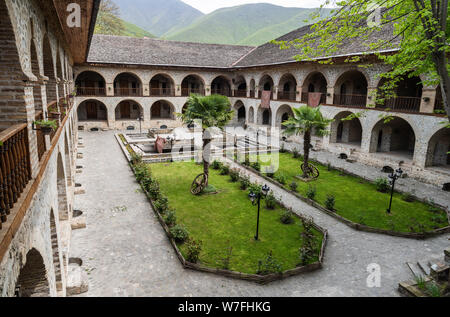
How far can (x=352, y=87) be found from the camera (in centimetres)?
2414

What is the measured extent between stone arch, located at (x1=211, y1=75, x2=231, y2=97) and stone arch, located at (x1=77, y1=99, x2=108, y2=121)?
1315 cm

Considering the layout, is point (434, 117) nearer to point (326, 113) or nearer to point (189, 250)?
point (326, 113)

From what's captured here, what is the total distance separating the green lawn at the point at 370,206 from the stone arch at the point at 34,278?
10.2 m

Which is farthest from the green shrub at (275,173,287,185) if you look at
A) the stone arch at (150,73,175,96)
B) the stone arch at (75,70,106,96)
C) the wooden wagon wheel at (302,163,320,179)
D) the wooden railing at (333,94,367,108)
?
the stone arch at (75,70,106,96)

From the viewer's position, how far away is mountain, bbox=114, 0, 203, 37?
6870 inches

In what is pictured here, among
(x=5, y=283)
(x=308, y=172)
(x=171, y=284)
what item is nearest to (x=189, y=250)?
(x=171, y=284)

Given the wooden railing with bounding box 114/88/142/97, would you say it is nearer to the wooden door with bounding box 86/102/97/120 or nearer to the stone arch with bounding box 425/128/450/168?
the wooden door with bounding box 86/102/97/120

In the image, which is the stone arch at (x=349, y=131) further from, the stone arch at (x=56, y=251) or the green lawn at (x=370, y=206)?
the stone arch at (x=56, y=251)

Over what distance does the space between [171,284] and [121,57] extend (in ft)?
88.6

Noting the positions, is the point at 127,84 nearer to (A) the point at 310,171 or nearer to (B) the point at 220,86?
(B) the point at 220,86

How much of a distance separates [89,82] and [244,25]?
109521 mm

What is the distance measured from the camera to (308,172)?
1702 centimetres

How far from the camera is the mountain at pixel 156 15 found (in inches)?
Result: 6870

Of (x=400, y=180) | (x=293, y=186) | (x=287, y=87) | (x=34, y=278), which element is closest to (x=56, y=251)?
(x=34, y=278)
